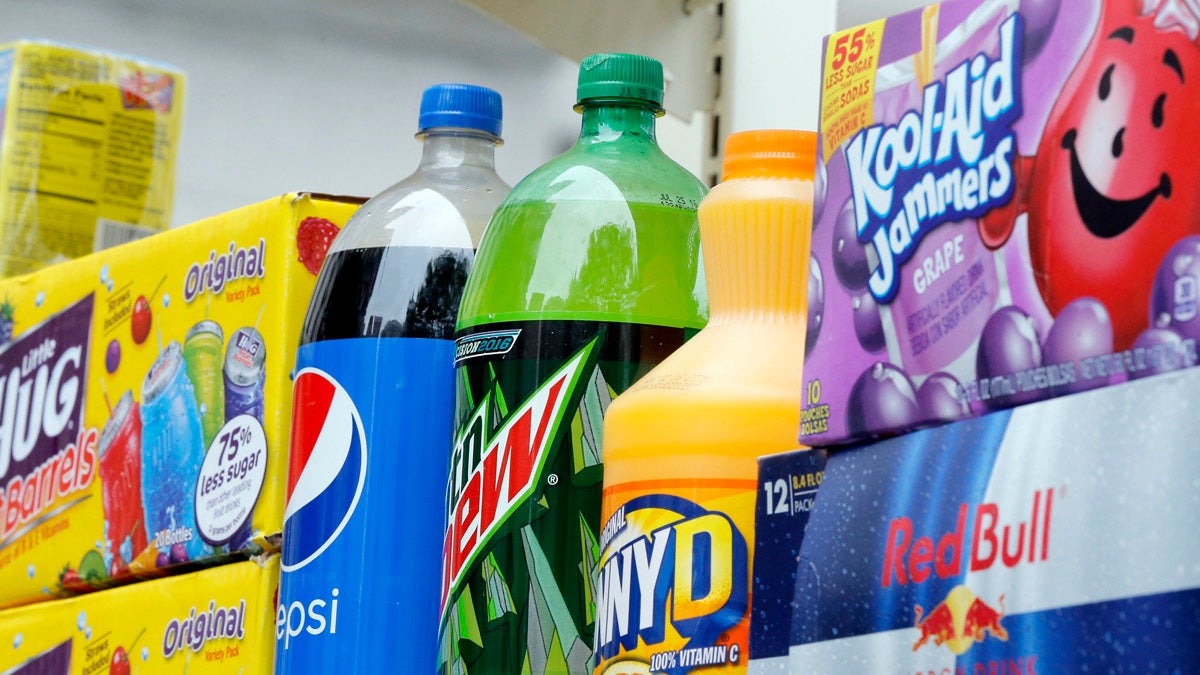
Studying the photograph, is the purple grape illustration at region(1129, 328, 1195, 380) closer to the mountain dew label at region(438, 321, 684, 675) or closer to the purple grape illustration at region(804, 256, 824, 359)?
the purple grape illustration at region(804, 256, 824, 359)

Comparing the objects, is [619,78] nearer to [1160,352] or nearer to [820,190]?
[820,190]

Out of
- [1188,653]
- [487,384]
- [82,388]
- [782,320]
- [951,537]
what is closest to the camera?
[1188,653]

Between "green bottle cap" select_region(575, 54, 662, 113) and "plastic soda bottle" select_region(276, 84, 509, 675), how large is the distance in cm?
15

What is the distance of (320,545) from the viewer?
1087 mm

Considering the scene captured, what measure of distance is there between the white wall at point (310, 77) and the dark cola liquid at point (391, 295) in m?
1.94

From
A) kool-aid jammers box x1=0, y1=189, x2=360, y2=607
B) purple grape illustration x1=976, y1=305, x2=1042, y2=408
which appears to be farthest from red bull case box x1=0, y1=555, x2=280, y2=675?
purple grape illustration x1=976, y1=305, x2=1042, y2=408

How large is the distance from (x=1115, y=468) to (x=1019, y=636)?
0.07 meters

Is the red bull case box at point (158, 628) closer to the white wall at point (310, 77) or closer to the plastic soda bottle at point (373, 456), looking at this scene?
the plastic soda bottle at point (373, 456)

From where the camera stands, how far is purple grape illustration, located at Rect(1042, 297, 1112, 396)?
1.96 ft

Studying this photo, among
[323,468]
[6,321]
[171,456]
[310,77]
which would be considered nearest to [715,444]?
[323,468]

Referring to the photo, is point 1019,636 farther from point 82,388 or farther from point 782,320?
point 82,388

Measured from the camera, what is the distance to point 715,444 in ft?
2.62

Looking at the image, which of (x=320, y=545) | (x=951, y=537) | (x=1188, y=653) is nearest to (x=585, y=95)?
(x=320, y=545)

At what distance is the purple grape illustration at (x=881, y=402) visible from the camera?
685 mm
